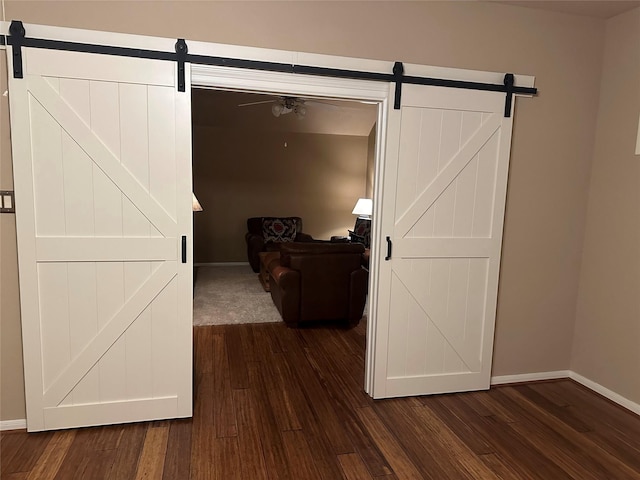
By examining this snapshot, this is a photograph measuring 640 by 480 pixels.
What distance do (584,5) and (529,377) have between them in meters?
2.61

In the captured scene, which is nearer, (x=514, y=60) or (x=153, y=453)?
(x=153, y=453)

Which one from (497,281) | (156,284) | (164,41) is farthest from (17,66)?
(497,281)

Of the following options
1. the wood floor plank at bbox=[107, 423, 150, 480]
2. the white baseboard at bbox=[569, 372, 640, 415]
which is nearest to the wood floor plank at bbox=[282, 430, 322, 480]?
the wood floor plank at bbox=[107, 423, 150, 480]

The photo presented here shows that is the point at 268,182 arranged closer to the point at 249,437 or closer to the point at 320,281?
the point at 320,281

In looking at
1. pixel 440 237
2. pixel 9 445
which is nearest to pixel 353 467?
pixel 440 237

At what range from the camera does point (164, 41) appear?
7.46 ft

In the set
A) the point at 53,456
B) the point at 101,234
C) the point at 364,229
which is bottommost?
the point at 53,456

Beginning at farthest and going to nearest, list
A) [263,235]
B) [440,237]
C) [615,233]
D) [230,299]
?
1. [263,235]
2. [230,299]
3. [615,233]
4. [440,237]

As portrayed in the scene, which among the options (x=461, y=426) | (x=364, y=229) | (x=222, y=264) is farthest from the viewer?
(x=222, y=264)

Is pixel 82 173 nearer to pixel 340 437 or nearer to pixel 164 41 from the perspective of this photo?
pixel 164 41

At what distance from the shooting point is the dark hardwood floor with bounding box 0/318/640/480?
2.11 meters

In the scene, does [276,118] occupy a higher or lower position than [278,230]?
higher

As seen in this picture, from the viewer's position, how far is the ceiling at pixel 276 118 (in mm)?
6500

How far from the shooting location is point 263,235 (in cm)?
703
